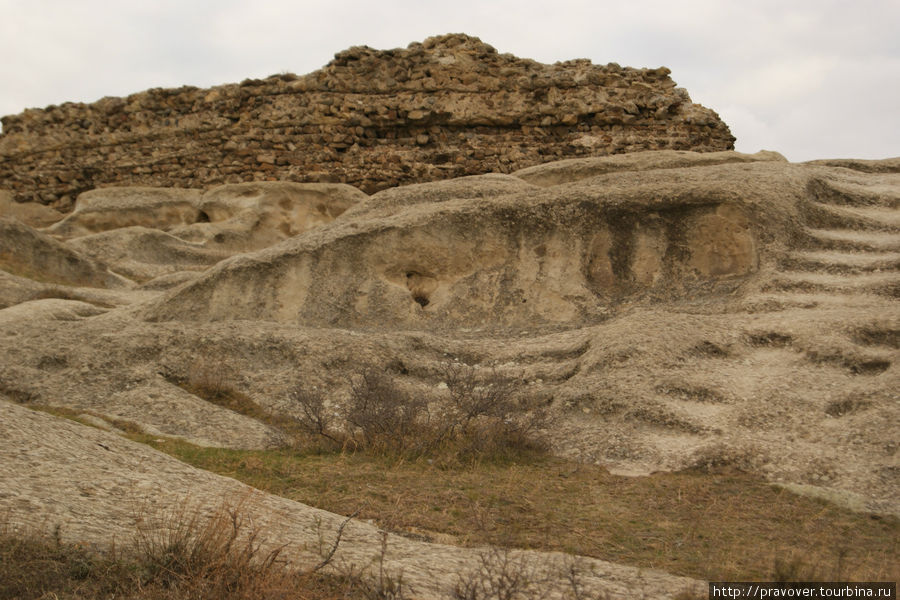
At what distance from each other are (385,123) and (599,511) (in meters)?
13.9

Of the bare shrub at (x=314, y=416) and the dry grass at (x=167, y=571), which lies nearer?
the dry grass at (x=167, y=571)

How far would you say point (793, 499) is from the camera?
4.82 m

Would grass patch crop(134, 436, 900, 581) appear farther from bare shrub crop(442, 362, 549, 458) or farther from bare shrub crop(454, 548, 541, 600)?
bare shrub crop(454, 548, 541, 600)

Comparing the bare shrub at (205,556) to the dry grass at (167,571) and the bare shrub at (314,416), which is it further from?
the bare shrub at (314,416)

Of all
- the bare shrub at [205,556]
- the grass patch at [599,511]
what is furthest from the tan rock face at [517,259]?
the bare shrub at [205,556]

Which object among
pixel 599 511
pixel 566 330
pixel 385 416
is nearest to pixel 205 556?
pixel 599 511

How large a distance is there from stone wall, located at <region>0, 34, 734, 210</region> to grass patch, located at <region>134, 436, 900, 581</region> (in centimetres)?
1168

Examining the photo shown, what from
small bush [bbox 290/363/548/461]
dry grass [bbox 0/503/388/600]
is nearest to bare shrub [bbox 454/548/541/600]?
dry grass [bbox 0/503/388/600]

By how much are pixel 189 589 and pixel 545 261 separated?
19.1ft

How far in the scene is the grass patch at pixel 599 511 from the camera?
404cm

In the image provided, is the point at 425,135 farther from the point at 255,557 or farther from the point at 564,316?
the point at 255,557

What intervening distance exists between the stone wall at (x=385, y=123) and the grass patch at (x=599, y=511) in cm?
1168

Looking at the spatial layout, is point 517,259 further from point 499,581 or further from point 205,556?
point 205,556

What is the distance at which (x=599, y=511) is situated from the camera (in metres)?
4.72
